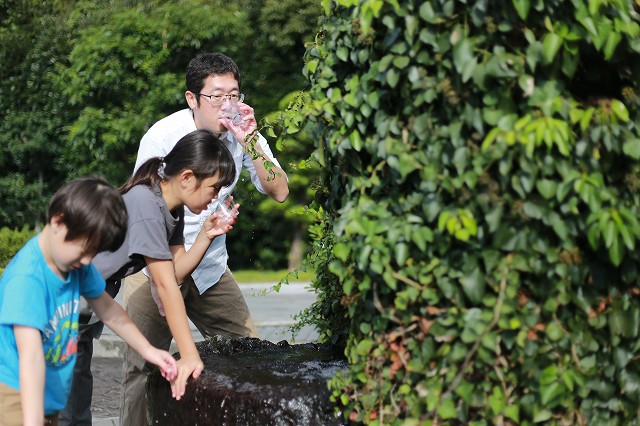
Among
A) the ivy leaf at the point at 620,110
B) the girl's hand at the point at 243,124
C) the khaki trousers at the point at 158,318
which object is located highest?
the ivy leaf at the point at 620,110

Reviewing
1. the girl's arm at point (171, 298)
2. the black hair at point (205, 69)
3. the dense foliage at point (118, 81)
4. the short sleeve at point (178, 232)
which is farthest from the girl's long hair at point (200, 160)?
the dense foliage at point (118, 81)

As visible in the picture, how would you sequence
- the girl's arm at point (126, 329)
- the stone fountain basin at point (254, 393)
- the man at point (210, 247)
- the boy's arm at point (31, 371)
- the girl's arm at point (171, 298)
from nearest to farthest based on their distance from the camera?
the boy's arm at point (31, 371)
the stone fountain basin at point (254, 393)
the girl's arm at point (126, 329)
the girl's arm at point (171, 298)
the man at point (210, 247)

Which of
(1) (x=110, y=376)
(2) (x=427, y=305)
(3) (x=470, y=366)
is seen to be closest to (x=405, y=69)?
(2) (x=427, y=305)

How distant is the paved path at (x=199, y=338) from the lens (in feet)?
21.8

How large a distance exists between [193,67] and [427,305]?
276cm

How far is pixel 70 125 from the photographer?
51.6 feet

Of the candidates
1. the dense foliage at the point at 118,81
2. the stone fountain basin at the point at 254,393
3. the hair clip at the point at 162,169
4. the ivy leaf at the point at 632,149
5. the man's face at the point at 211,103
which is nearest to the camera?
the ivy leaf at the point at 632,149

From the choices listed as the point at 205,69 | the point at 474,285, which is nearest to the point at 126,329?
the point at 474,285

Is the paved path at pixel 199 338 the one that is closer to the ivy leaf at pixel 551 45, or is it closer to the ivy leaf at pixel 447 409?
the ivy leaf at pixel 447 409

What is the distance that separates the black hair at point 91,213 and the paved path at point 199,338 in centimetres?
141

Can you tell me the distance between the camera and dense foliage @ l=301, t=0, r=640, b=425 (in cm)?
267

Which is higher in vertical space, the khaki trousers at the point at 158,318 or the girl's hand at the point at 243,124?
the girl's hand at the point at 243,124

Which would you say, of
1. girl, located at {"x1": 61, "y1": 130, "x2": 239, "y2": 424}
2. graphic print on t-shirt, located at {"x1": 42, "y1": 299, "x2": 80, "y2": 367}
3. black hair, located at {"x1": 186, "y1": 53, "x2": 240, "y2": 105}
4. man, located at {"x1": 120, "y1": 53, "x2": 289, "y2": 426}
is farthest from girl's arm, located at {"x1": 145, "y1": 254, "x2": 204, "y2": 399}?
black hair, located at {"x1": 186, "y1": 53, "x2": 240, "y2": 105}

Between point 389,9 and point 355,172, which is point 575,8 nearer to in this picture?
point 389,9
